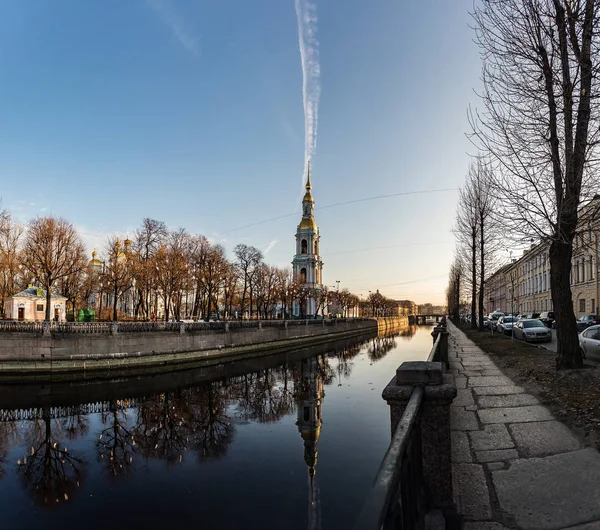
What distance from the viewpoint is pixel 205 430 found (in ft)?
43.7

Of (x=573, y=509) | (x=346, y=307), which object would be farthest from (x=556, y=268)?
(x=346, y=307)

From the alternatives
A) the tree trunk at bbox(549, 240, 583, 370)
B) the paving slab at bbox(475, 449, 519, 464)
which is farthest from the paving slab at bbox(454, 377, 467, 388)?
the paving slab at bbox(475, 449, 519, 464)

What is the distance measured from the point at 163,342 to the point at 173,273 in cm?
1292

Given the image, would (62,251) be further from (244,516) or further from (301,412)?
(244,516)

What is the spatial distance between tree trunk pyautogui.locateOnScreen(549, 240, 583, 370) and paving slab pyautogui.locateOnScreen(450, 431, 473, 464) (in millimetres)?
5803

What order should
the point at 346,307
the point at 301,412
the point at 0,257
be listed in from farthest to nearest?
the point at 346,307
the point at 0,257
the point at 301,412

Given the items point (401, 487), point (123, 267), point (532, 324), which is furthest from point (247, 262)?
point (401, 487)

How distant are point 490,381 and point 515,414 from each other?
13.7 ft

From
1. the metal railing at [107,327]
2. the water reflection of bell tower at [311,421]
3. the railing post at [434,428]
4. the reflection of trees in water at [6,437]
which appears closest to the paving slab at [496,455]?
the railing post at [434,428]

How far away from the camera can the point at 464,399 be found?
9594 mm

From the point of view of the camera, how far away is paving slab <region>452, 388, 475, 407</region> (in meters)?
9.09

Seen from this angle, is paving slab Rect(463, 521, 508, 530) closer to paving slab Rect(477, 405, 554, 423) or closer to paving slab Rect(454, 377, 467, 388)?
paving slab Rect(477, 405, 554, 423)

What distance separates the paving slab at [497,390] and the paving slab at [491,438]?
2978 mm

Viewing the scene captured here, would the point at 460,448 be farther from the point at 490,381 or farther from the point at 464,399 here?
the point at 490,381
